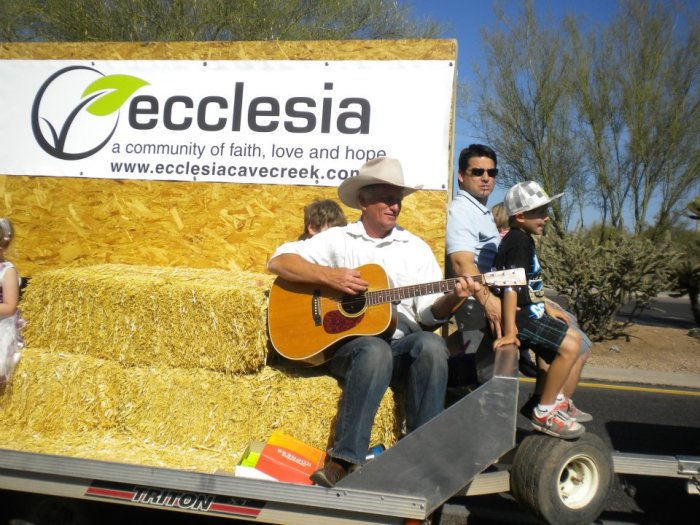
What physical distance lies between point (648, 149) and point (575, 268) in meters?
6.12

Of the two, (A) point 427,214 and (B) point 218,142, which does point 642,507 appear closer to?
(A) point 427,214

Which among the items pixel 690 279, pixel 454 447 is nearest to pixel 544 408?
pixel 454 447

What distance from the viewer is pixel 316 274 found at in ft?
11.9

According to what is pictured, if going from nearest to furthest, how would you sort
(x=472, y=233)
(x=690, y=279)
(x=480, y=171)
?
(x=472, y=233)
(x=480, y=171)
(x=690, y=279)

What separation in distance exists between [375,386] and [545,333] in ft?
3.17

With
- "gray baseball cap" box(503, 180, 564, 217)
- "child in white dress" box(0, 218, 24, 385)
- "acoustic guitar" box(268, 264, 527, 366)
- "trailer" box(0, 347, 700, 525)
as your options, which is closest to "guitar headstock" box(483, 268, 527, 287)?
"acoustic guitar" box(268, 264, 527, 366)

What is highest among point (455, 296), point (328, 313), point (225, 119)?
point (225, 119)

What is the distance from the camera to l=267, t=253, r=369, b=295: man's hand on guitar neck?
3.55 m

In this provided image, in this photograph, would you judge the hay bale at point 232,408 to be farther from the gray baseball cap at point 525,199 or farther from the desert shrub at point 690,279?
the desert shrub at point 690,279

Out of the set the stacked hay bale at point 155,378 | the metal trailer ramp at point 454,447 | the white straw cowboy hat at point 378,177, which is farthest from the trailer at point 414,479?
the white straw cowboy hat at point 378,177

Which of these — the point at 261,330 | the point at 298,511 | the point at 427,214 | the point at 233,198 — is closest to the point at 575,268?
the point at 427,214

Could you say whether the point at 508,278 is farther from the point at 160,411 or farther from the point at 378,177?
the point at 160,411

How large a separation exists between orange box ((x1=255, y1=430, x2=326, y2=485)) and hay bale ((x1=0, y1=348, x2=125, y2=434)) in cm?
109

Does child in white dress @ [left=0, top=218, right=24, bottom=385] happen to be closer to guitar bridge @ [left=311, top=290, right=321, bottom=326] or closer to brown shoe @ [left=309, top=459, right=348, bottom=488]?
guitar bridge @ [left=311, top=290, right=321, bottom=326]
